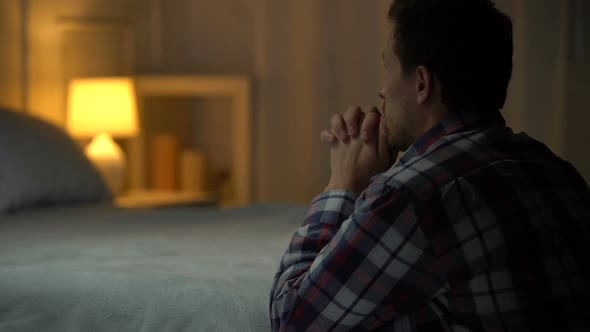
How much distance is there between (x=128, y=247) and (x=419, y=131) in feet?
3.20

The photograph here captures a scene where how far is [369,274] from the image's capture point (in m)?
1.12

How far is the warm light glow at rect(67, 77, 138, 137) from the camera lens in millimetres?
3596

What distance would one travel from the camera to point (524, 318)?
109 centimetres

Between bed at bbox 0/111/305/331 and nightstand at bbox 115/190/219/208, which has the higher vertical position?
bed at bbox 0/111/305/331

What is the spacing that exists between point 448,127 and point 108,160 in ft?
8.18

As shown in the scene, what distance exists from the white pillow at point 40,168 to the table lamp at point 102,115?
45cm

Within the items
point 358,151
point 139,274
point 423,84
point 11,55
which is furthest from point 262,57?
point 423,84

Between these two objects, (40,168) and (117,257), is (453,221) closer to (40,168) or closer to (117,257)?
(117,257)

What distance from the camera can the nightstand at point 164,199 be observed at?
3473 millimetres

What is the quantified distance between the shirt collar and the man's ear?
4cm

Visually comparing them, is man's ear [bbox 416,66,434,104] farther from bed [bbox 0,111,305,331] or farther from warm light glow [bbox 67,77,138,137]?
warm light glow [bbox 67,77,138,137]

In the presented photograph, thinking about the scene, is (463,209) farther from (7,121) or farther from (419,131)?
(7,121)

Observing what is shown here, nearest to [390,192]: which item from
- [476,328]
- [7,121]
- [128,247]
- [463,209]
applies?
[463,209]

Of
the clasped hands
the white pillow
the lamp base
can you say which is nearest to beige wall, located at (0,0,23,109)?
the lamp base
